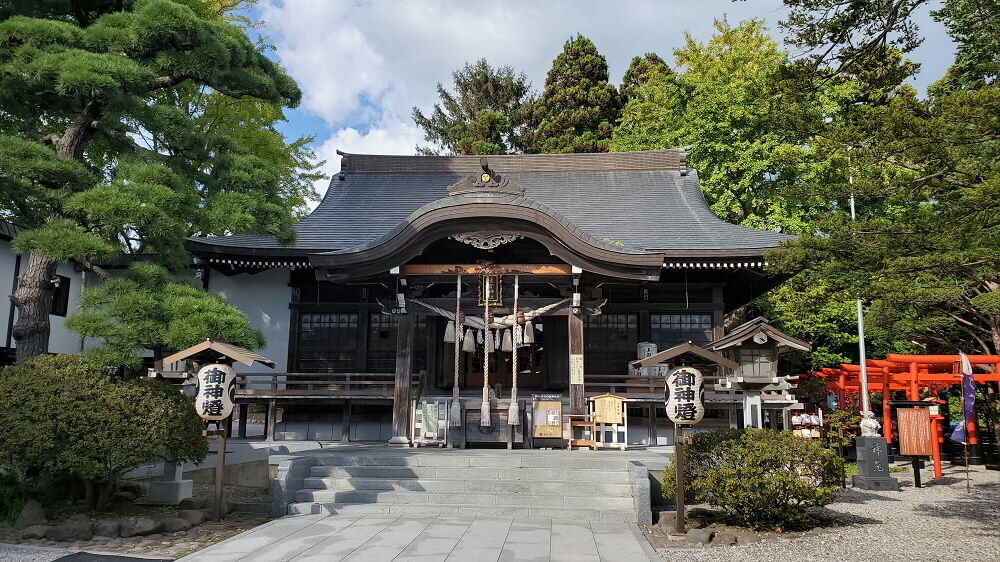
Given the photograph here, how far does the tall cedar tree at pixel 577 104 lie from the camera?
105ft

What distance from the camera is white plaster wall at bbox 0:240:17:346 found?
15.1 meters

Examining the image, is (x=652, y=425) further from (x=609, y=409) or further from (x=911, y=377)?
(x=911, y=377)

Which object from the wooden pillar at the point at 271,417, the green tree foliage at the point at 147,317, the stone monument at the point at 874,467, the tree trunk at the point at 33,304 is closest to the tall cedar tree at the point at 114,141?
the tree trunk at the point at 33,304

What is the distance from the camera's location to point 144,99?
962 cm

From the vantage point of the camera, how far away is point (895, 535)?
314 inches

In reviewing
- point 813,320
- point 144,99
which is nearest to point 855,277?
point 144,99

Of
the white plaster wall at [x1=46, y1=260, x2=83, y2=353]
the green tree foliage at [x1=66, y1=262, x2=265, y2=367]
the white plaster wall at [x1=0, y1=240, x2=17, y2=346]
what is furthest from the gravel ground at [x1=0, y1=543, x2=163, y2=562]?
the white plaster wall at [x1=46, y1=260, x2=83, y2=353]

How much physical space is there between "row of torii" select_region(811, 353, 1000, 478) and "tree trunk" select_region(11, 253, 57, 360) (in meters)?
15.5

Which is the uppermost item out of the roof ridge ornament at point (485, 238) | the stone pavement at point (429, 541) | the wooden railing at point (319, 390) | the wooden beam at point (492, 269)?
the roof ridge ornament at point (485, 238)

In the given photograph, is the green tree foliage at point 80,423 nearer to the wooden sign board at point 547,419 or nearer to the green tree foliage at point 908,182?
the wooden sign board at point 547,419

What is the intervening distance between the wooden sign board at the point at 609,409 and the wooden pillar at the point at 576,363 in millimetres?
442

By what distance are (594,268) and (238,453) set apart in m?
7.12

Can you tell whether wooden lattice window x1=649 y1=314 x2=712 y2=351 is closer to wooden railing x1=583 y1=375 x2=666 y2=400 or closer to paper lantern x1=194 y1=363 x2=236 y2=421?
wooden railing x1=583 y1=375 x2=666 y2=400

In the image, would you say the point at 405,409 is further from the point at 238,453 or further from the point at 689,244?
the point at 689,244
